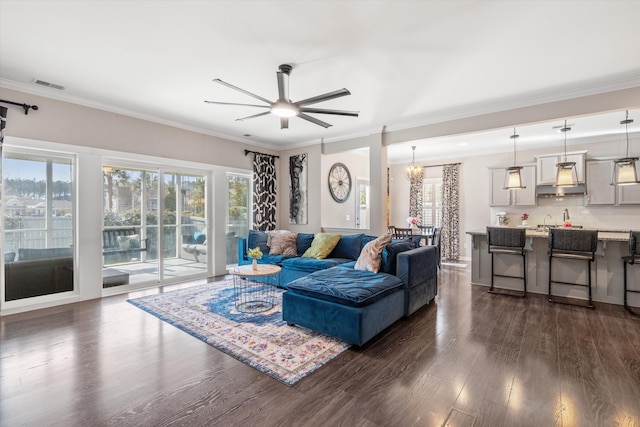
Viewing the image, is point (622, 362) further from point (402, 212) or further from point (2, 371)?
point (402, 212)

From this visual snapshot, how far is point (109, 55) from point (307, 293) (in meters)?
3.19

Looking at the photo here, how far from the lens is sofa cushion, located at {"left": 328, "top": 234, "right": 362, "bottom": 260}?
4973 millimetres

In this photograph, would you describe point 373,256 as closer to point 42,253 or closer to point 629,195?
point 42,253

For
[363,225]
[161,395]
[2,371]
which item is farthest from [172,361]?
[363,225]

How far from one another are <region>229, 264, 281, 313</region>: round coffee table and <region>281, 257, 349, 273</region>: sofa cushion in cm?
29

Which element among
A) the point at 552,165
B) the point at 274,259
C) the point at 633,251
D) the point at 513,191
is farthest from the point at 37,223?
the point at 552,165

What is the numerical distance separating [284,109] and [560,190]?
6475 millimetres

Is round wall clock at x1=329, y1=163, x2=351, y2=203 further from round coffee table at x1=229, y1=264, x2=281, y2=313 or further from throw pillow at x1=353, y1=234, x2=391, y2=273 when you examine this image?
throw pillow at x1=353, y1=234, x2=391, y2=273

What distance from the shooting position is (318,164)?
6496mm

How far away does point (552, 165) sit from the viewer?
21.2 ft

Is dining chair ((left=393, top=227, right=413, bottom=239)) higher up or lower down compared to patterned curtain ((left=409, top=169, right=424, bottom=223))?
lower down

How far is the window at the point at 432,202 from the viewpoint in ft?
27.4

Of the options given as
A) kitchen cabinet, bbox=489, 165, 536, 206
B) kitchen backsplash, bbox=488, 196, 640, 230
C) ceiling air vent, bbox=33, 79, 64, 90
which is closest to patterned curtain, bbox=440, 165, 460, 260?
kitchen cabinet, bbox=489, 165, 536, 206

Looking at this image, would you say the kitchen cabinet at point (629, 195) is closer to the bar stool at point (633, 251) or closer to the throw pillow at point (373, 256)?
the bar stool at point (633, 251)
